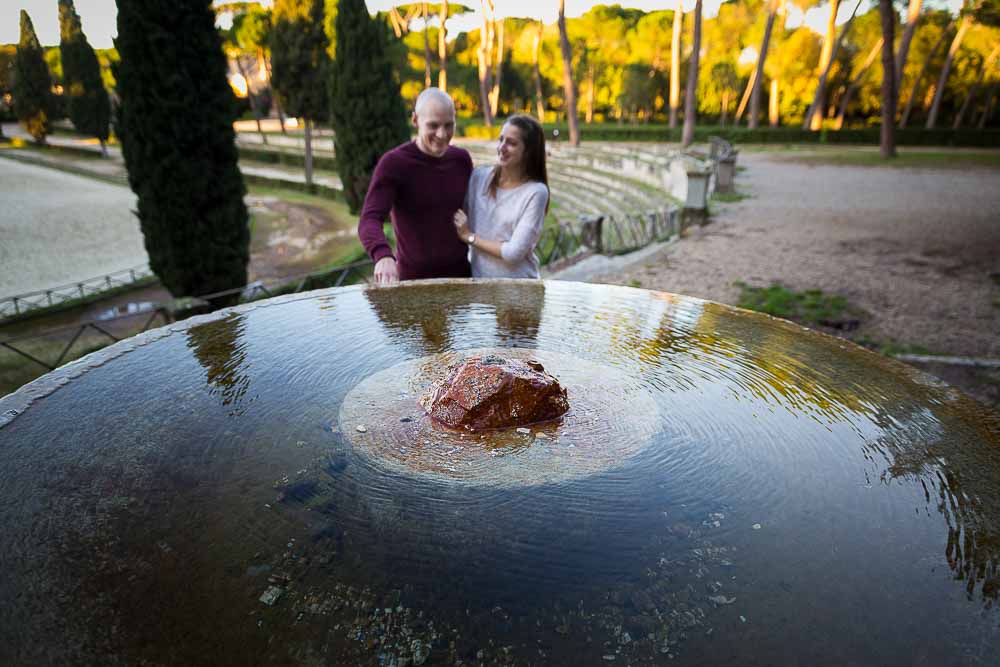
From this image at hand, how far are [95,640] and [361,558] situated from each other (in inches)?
20.9

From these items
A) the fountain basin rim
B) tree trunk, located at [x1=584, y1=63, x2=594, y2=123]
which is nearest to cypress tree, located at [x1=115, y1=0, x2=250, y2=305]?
the fountain basin rim

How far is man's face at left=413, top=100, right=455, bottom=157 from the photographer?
300cm

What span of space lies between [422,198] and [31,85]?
22844 millimetres

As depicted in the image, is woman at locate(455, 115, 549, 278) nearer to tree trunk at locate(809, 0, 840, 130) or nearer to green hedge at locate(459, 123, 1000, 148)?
green hedge at locate(459, 123, 1000, 148)

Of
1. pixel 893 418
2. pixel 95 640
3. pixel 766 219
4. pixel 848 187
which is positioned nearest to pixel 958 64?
pixel 848 187

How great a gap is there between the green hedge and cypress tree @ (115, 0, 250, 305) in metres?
24.0

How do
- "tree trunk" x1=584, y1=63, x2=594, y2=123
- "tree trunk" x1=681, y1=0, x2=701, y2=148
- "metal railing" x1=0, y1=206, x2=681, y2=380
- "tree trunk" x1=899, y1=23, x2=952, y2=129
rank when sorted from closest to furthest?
"metal railing" x1=0, y1=206, x2=681, y2=380
"tree trunk" x1=681, y1=0, x2=701, y2=148
"tree trunk" x1=899, y1=23, x2=952, y2=129
"tree trunk" x1=584, y1=63, x2=594, y2=123

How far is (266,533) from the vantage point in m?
1.50

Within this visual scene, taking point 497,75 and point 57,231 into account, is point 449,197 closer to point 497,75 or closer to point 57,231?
point 57,231

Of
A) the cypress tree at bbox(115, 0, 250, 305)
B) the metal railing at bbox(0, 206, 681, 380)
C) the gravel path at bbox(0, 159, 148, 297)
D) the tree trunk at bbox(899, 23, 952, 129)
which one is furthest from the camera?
the tree trunk at bbox(899, 23, 952, 129)

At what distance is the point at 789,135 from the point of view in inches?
1287

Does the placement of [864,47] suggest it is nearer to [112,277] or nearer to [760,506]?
[112,277]

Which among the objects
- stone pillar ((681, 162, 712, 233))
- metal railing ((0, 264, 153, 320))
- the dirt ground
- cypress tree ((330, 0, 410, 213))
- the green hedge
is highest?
cypress tree ((330, 0, 410, 213))

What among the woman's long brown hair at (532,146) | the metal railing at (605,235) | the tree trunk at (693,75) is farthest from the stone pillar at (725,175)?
the woman's long brown hair at (532,146)
